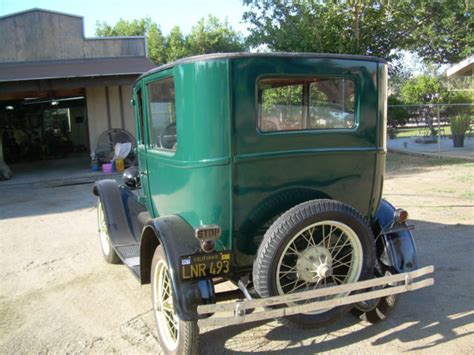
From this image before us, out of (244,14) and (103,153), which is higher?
(244,14)

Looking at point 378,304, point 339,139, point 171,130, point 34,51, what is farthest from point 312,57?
point 34,51

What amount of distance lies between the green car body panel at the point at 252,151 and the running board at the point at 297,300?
19.3 inches

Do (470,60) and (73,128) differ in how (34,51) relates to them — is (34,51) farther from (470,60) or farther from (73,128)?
(470,60)

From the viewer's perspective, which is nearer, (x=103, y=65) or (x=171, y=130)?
(x=171, y=130)

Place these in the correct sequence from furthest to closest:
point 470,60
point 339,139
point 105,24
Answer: point 105,24 < point 470,60 < point 339,139

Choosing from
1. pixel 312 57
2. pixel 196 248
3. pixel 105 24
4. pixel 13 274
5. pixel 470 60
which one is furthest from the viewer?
pixel 105 24

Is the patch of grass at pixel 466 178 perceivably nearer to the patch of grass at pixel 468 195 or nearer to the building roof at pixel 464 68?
the patch of grass at pixel 468 195

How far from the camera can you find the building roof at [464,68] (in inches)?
591

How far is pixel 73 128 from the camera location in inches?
794

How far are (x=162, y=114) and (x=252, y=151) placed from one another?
93cm

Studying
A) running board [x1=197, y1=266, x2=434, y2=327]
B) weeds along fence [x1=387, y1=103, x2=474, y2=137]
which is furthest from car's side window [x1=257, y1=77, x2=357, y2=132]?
weeds along fence [x1=387, y1=103, x2=474, y2=137]

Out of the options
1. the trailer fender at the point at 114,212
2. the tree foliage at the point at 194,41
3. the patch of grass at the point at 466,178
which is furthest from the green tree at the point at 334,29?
the tree foliage at the point at 194,41

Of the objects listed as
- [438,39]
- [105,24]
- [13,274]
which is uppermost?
[105,24]

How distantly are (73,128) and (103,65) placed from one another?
26.6 feet
